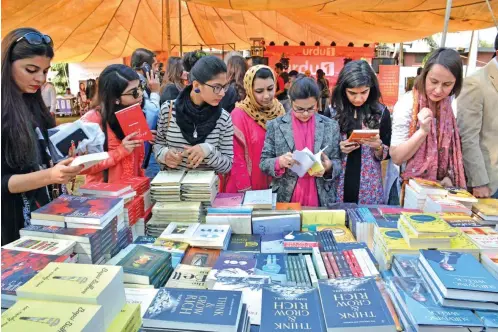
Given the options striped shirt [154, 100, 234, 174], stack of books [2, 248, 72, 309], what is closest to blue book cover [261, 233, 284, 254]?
striped shirt [154, 100, 234, 174]

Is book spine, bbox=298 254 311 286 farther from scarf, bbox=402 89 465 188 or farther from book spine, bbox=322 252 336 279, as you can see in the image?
scarf, bbox=402 89 465 188

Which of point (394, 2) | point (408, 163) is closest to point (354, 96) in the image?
point (408, 163)

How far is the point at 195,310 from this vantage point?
42.4 inches

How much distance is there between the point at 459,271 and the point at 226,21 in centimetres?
903

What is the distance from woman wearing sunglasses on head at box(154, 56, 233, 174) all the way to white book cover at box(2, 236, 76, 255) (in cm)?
88

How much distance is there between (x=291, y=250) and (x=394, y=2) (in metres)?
4.35

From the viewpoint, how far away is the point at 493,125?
242 centimetres

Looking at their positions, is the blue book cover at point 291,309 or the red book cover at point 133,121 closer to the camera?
the blue book cover at point 291,309

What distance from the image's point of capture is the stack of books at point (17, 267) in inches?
45.0

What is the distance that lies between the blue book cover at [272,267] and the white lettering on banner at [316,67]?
20.5 ft

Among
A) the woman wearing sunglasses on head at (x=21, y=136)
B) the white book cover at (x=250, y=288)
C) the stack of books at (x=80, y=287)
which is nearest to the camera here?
the stack of books at (x=80, y=287)

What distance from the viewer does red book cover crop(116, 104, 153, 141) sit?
215 centimetres

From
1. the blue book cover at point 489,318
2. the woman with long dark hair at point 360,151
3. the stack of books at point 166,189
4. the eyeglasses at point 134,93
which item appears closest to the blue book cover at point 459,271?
the blue book cover at point 489,318

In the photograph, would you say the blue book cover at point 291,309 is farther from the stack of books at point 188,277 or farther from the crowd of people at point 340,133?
the crowd of people at point 340,133
